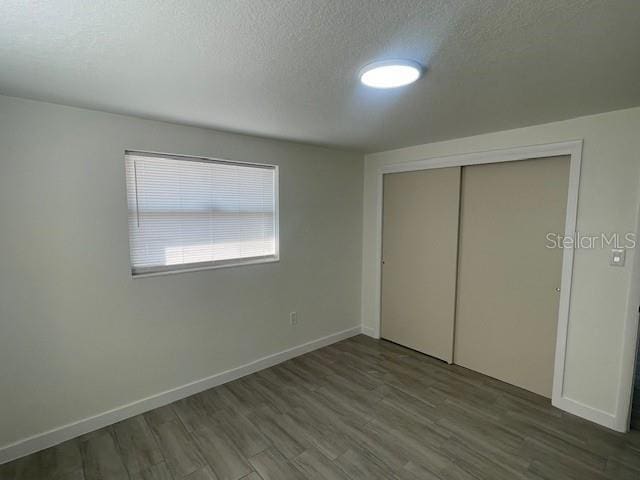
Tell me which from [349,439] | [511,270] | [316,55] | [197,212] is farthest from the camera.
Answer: [511,270]

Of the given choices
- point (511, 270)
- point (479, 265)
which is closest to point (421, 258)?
point (479, 265)

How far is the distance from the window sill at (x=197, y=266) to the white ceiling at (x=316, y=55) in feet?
3.80

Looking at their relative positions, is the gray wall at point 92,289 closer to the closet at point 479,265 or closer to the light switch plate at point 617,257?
the closet at point 479,265

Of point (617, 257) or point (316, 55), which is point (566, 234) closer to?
point (617, 257)

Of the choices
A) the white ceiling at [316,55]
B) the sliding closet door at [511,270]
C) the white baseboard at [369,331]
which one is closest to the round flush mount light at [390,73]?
the white ceiling at [316,55]

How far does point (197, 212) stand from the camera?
2.69 metres

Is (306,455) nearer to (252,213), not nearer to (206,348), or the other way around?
(206,348)

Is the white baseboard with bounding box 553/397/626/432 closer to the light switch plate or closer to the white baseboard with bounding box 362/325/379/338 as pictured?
the light switch plate

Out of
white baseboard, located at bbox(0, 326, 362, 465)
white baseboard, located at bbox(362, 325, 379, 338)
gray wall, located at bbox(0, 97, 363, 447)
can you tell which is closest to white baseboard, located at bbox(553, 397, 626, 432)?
white baseboard, located at bbox(362, 325, 379, 338)

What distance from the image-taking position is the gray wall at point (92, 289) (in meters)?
1.97

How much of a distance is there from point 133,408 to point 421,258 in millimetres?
2934

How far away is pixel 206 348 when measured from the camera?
110 inches

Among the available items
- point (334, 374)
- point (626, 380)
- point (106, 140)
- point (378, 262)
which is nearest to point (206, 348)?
point (334, 374)

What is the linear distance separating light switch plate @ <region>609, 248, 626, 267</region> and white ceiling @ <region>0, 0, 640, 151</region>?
963 mm
